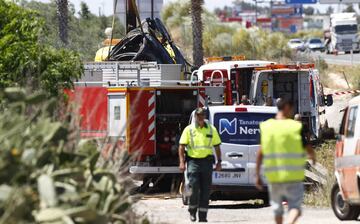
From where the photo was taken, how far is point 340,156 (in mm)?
16578

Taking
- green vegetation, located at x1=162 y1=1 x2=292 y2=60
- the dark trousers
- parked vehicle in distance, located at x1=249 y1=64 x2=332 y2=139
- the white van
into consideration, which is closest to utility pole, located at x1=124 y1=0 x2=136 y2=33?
parked vehicle in distance, located at x1=249 y1=64 x2=332 y2=139

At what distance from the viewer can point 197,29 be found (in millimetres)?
40125

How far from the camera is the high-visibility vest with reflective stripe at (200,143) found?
55.0 feet

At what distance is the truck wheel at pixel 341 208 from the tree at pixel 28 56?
4500mm

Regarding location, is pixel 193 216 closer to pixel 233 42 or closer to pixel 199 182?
pixel 199 182

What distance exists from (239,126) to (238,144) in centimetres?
35

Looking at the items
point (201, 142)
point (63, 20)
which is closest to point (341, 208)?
point (201, 142)

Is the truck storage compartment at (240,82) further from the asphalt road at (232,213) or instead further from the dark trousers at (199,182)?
the dark trousers at (199,182)

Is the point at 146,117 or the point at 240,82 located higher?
the point at 240,82

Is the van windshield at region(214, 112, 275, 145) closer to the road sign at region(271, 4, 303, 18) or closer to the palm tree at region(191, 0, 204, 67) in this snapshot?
the palm tree at region(191, 0, 204, 67)

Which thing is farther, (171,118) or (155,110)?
(171,118)

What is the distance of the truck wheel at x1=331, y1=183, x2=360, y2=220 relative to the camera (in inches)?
653

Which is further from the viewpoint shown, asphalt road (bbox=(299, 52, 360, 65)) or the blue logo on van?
asphalt road (bbox=(299, 52, 360, 65))

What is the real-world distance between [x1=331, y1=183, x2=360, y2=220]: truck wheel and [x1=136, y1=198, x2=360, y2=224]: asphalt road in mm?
142
